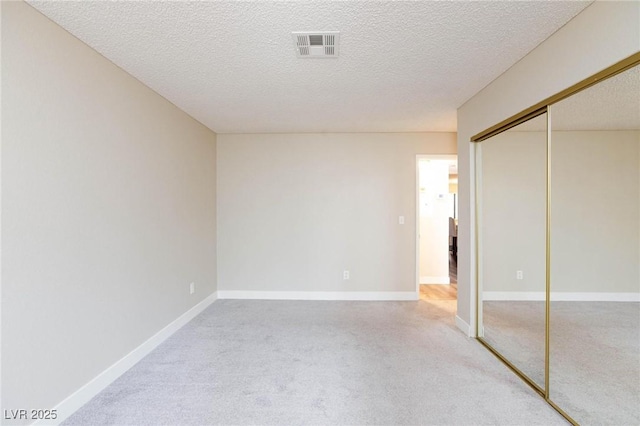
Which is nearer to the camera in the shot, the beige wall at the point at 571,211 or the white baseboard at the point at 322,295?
the beige wall at the point at 571,211

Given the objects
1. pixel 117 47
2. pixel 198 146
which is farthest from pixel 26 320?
pixel 198 146

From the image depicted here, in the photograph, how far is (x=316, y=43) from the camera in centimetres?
196

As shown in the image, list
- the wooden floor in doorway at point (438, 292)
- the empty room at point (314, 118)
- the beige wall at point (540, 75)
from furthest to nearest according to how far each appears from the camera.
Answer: the wooden floor in doorway at point (438, 292) < the empty room at point (314, 118) < the beige wall at point (540, 75)

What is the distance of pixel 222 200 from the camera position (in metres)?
4.38

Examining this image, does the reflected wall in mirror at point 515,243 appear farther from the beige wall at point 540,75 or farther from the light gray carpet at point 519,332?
the beige wall at point 540,75

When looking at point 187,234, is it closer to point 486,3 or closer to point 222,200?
point 222,200

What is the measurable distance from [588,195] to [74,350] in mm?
3491

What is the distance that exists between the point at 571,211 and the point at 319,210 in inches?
116

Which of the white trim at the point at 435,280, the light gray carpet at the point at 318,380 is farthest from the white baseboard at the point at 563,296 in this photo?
the white trim at the point at 435,280

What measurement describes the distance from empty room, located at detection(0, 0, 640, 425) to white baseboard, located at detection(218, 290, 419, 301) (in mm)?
672

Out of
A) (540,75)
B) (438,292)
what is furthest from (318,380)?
(438,292)

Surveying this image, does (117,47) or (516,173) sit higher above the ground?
(117,47)

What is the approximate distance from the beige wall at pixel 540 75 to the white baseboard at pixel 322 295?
1112 mm

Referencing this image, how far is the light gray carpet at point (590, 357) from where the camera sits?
162 cm
